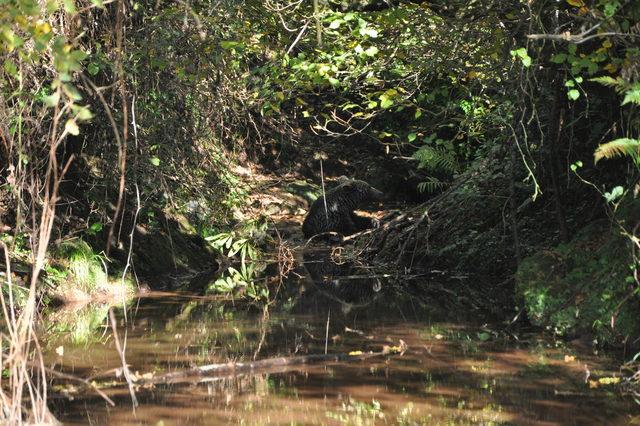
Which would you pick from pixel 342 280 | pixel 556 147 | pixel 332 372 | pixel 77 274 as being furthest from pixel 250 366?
pixel 342 280

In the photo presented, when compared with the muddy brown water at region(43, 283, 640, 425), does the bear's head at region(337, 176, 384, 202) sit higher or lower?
higher

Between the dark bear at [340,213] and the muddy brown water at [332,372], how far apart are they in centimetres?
582

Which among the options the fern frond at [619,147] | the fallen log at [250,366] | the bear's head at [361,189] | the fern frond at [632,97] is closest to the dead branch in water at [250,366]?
the fallen log at [250,366]

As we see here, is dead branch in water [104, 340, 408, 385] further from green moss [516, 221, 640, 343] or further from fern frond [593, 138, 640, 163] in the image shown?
fern frond [593, 138, 640, 163]

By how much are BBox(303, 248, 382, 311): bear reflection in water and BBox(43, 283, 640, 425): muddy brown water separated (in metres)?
0.84

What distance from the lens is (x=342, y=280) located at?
11.3 meters

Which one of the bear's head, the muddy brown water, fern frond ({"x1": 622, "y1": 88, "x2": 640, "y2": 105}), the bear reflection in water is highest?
fern frond ({"x1": 622, "y1": 88, "x2": 640, "y2": 105})

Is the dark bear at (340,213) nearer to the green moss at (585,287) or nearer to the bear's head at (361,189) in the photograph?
the bear's head at (361,189)

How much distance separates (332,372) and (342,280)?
520 centimetres

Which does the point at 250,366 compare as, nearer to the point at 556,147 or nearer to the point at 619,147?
the point at 619,147

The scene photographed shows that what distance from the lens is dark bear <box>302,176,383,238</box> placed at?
14.7 m

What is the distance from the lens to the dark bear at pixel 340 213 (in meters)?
14.7

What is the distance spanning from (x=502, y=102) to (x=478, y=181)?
1079 mm

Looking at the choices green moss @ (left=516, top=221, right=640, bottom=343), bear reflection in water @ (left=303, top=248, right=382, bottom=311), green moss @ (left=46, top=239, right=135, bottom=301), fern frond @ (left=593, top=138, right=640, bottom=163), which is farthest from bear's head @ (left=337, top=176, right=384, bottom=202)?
fern frond @ (left=593, top=138, right=640, bottom=163)
